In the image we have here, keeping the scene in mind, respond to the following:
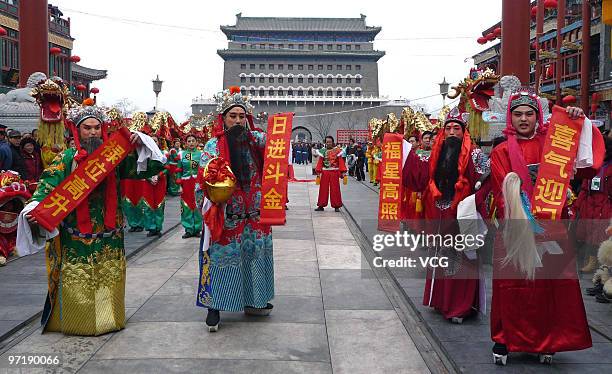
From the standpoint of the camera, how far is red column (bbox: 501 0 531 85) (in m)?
8.16

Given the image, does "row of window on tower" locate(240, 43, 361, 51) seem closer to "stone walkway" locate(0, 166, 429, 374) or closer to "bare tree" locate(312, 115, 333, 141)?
"bare tree" locate(312, 115, 333, 141)

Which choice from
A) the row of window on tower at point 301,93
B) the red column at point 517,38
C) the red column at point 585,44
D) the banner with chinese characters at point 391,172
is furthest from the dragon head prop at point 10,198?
the row of window on tower at point 301,93

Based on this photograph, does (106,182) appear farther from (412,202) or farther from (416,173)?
(412,202)

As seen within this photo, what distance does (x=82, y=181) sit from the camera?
435cm

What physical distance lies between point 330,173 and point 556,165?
9.20 meters

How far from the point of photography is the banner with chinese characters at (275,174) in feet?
15.5

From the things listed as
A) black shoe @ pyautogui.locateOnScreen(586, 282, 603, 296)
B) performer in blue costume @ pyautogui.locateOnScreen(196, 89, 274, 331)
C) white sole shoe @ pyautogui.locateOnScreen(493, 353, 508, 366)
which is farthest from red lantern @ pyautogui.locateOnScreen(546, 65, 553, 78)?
white sole shoe @ pyautogui.locateOnScreen(493, 353, 508, 366)

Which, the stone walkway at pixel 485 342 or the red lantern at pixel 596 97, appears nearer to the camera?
the stone walkway at pixel 485 342

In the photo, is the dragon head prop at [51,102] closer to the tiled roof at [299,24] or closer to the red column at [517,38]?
the red column at [517,38]

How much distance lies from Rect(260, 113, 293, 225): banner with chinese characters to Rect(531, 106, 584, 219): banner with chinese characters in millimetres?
1850

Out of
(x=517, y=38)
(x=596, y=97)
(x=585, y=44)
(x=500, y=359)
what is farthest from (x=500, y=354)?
(x=596, y=97)

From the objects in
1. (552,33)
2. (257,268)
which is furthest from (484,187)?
(552,33)

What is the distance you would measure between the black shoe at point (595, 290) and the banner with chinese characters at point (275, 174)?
3.10 metres

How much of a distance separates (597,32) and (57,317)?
21.1 m
